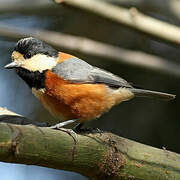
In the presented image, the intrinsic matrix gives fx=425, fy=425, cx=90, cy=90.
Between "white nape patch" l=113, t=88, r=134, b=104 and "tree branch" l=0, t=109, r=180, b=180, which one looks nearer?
"tree branch" l=0, t=109, r=180, b=180

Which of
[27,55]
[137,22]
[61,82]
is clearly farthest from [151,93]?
[27,55]

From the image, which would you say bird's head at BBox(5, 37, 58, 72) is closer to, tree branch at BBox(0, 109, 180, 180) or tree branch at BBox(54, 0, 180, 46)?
tree branch at BBox(54, 0, 180, 46)

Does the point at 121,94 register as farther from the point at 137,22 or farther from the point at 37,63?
the point at 37,63

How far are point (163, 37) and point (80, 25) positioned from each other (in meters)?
2.12

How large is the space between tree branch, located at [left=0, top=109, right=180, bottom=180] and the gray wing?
889 millimetres

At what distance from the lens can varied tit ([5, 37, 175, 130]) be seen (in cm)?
368

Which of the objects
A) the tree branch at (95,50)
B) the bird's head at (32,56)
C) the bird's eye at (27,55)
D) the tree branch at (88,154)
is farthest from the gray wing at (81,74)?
the tree branch at (88,154)

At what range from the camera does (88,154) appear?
2.78 meters

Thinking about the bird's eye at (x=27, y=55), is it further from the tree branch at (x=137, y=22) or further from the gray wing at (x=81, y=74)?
the tree branch at (x=137, y=22)

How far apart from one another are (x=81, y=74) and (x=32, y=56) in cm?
48

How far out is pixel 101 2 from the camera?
4199 millimetres

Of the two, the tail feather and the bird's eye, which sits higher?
the bird's eye

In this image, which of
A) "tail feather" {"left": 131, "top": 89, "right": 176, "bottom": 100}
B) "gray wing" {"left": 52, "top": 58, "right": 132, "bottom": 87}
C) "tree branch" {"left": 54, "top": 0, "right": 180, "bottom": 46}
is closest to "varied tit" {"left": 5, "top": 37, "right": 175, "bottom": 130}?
"gray wing" {"left": 52, "top": 58, "right": 132, "bottom": 87}

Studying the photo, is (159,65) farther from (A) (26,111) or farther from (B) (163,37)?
(A) (26,111)
